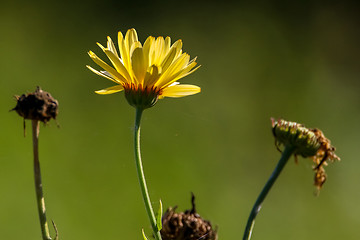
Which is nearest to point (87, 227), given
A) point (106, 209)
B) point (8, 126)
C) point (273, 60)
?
point (106, 209)

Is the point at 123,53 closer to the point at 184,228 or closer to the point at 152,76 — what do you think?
the point at 152,76

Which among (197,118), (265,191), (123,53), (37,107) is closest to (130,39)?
(123,53)

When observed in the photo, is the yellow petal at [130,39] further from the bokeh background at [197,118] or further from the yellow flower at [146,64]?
the bokeh background at [197,118]

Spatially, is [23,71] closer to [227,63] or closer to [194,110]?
[194,110]

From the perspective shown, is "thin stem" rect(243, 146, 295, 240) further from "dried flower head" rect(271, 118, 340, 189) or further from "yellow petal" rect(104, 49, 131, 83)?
"yellow petal" rect(104, 49, 131, 83)

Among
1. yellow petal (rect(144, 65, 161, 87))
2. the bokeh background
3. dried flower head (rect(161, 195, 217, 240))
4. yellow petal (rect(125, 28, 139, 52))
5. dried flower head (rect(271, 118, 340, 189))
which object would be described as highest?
the bokeh background

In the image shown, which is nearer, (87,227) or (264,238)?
(87,227)

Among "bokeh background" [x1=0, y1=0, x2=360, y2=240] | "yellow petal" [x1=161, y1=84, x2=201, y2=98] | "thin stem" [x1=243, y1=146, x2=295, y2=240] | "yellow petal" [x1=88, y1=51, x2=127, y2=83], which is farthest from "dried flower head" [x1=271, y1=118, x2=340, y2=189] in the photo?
"bokeh background" [x1=0, y1=0, x2=360, y2=240]
